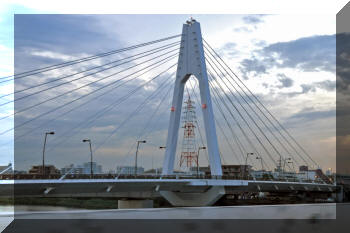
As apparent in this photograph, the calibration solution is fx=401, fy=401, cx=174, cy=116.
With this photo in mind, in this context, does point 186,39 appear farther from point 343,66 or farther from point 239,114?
point 343,66

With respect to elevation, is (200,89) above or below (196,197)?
above

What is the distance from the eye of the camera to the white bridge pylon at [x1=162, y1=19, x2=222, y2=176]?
90.0ft

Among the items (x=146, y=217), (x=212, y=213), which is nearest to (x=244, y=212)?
(x=212, y=213)

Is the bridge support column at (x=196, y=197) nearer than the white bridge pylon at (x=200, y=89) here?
No

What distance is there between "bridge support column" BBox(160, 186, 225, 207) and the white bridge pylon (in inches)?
59.6

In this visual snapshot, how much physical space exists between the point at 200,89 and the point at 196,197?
846cm

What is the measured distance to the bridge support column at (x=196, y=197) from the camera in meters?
28.8

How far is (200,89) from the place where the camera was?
28.1 m

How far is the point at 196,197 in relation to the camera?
3058cm

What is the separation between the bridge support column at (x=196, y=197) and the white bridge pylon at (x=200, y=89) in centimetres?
151

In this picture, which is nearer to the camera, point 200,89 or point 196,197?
point 200,89

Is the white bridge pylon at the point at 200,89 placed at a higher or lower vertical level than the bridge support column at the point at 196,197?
higher
